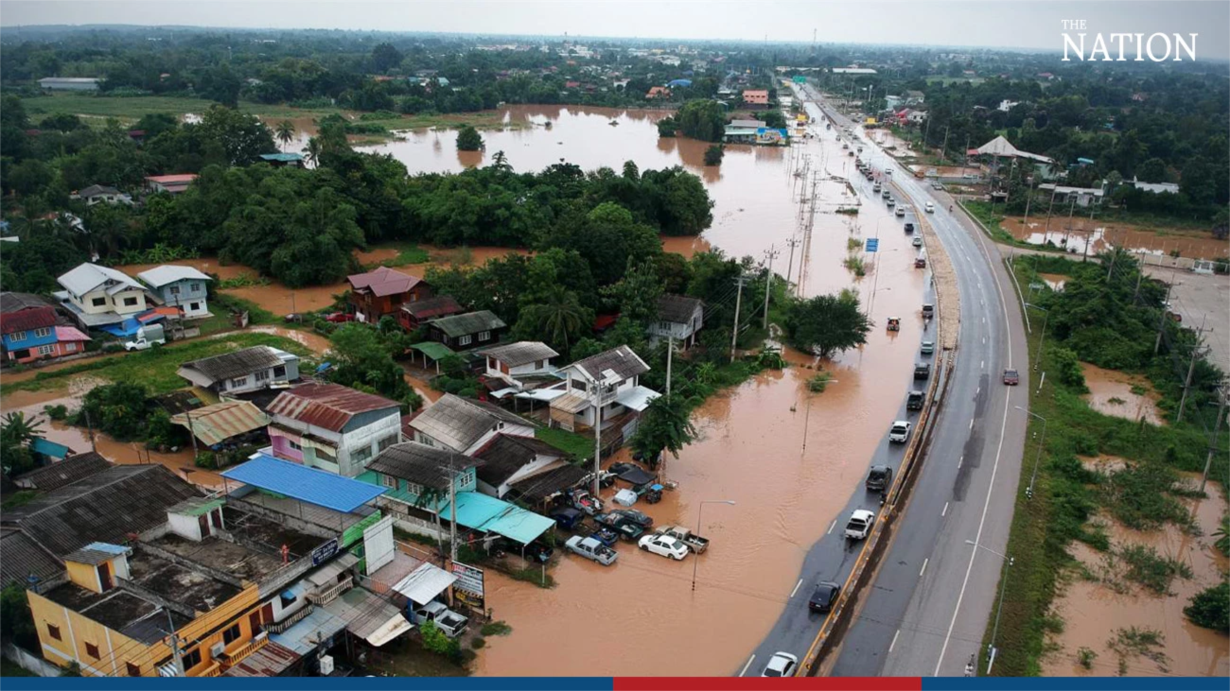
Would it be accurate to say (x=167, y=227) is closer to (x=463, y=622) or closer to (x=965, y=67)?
(x=463, y=622)

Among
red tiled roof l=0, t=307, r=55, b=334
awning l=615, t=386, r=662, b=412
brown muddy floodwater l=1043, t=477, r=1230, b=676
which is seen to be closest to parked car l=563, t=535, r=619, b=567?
awning l=615, t=386, r=662, b=412

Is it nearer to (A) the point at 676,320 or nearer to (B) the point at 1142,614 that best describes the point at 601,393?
(A) the point at 676,320

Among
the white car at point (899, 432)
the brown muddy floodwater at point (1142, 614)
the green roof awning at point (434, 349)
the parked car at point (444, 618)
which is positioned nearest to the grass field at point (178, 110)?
the green roof awning at point (434, 349)

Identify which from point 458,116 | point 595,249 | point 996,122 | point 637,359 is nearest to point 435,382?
point 637,359

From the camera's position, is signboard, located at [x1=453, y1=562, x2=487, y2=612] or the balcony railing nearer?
the balcony railing

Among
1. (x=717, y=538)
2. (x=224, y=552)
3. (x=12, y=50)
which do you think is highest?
(x=12, y=50)

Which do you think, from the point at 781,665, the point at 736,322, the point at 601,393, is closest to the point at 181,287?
the point at 601,393

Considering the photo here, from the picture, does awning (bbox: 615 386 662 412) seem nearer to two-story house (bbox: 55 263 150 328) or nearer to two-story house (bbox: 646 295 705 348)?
two-story house (bbox: 646 295 705 348)

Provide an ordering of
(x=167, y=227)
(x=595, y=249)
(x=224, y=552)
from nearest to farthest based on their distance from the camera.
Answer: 1. (x=224, y=552)
2. (x=595, y=249)
3. (x=167, y=227)
